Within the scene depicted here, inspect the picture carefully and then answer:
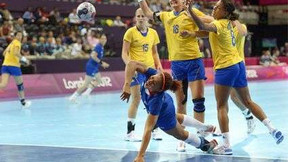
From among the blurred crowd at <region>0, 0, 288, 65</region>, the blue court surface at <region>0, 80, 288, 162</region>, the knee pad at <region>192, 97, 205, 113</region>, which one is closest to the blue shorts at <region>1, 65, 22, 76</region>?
the blue court surface at <region>0, 80, 288, 162</region>

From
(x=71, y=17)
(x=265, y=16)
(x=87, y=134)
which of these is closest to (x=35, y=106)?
(x=87, y=134)

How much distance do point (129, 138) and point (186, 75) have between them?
1.43 m

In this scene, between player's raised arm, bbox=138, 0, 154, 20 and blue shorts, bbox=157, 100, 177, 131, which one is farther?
player's raised arm, bbox=138, 0, 154, 20

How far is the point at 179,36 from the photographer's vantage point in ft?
27.0

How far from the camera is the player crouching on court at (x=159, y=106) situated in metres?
6.75

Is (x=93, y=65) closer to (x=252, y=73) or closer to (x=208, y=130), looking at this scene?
(x=208, y=130)

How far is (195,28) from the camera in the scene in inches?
324

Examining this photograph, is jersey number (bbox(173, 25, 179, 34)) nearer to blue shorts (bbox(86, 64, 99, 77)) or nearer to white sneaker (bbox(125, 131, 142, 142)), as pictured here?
white sneaker (bbox(125, 131, 142, 142))

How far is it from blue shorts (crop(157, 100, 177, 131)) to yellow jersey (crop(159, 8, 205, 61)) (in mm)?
1340

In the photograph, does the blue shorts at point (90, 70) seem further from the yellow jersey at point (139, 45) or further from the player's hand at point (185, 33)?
the player's hand at point (185, 33)

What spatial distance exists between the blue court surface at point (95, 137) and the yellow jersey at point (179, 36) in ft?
4.50

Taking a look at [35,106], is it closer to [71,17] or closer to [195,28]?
[195,28]

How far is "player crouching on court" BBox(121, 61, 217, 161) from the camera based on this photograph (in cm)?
675

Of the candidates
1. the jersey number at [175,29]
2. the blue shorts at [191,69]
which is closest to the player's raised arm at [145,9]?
the jersey number at [175,29]
